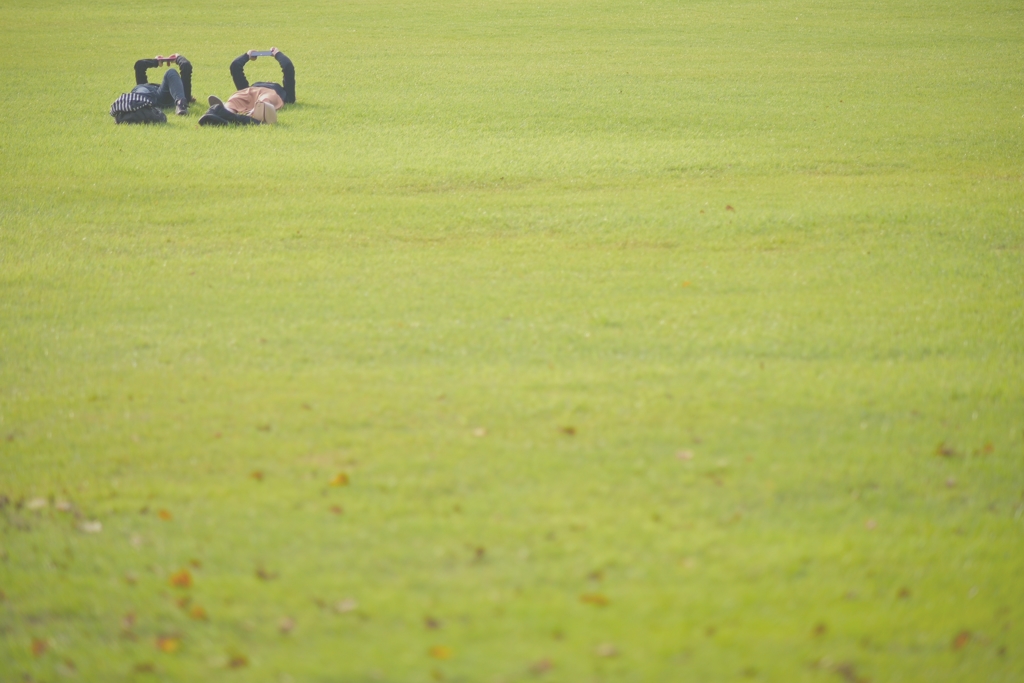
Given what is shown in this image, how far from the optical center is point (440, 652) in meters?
4.71

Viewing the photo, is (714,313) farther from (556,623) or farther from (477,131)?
(477,131)

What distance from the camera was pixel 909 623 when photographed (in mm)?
4914

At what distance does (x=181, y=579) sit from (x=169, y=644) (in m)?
0.59

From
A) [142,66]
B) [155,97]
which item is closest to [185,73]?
[155,97]

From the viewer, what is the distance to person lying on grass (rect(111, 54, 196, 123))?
19734mm

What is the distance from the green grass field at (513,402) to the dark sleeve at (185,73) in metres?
2.08

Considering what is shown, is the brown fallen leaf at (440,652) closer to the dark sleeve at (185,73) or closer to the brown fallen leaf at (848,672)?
the brown fallen leaf at (848,672)

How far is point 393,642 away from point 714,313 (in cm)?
598

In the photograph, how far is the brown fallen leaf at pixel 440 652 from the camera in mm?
4680

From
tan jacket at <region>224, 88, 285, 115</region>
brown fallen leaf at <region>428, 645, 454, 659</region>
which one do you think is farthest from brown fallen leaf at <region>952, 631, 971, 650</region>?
tan jacket at <region>224, 88, 285, 115</region>

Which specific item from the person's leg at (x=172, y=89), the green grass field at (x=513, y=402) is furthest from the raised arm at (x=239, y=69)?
the green grass field at (x=513, y=402)

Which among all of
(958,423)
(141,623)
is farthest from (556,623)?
(958,423)

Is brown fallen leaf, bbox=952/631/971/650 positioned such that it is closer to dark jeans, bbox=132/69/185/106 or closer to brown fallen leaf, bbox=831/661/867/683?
brown fallen leaf, bbox=831/661/867/683

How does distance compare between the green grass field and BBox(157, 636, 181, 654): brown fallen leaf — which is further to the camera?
the green grass field
